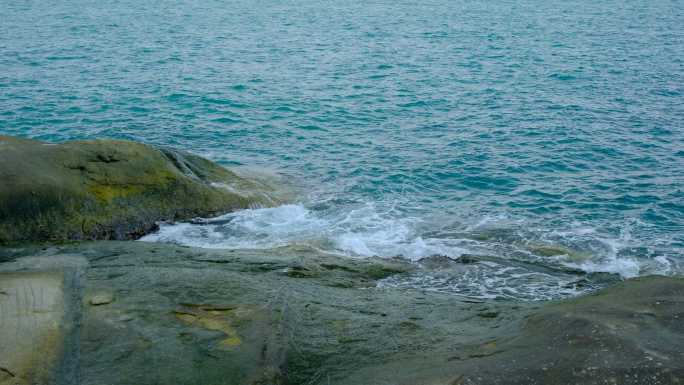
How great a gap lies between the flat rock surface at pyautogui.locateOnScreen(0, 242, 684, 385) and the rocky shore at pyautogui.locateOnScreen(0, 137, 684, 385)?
23 millimetres

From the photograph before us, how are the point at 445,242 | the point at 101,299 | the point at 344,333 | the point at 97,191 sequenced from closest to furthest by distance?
the point at 344,333 → the point at 101,299 → the point at 97,191 → the point at 445,242

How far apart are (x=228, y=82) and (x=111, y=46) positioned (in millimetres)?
11363

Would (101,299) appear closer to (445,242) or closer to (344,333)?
(344,333)

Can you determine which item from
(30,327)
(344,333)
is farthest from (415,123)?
(30,327)

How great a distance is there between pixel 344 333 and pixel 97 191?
804 centimetres

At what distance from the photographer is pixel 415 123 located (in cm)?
2750

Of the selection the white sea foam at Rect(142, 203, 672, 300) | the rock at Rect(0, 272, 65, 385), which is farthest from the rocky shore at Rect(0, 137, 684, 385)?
the white sea foam at Rect(142, 203, 672, 300)

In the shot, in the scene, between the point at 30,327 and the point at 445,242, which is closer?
the point at 30,327

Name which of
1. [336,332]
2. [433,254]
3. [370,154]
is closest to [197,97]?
[370,154]

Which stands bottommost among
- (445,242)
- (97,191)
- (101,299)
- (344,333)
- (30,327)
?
(445,242)

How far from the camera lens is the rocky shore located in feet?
26.1

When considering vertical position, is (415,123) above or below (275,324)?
below

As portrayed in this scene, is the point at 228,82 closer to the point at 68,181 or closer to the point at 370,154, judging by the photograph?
the point at 370,154

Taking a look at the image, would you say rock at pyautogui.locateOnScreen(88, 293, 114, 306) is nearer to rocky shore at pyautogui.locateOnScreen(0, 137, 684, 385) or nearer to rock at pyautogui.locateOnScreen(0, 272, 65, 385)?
rocky shore at pyautogui.locateOnScreen(0, 137, 684, 385)
